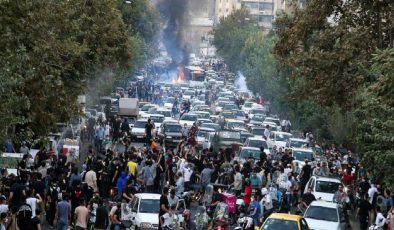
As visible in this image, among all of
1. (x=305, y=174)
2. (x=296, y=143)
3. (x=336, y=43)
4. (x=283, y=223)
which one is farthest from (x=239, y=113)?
(x=283, y=223)

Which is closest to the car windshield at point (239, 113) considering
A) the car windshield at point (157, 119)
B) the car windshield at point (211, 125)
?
the car windshield at point (157, 119)

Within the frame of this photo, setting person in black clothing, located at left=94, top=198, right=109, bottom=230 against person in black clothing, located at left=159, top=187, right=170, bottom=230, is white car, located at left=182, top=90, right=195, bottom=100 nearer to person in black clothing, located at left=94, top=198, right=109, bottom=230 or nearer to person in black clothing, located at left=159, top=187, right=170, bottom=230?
person in black clothing, located at left=159, top=187, right=170, bottom=230

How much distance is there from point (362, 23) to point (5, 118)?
22.8 m

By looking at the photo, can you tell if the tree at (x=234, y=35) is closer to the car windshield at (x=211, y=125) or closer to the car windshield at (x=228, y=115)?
the car windshield at (x=228, y=115)

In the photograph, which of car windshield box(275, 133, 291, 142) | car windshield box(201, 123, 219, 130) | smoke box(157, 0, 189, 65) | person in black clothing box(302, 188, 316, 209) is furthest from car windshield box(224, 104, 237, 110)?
smoke box(157, 0, 189, 65)

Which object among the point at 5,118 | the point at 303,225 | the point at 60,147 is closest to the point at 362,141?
Result: the point at 303,225

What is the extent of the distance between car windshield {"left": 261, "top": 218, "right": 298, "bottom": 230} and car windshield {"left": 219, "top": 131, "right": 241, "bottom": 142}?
27668 millimetres

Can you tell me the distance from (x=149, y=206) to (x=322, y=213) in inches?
179

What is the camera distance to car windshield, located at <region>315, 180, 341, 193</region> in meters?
40.2

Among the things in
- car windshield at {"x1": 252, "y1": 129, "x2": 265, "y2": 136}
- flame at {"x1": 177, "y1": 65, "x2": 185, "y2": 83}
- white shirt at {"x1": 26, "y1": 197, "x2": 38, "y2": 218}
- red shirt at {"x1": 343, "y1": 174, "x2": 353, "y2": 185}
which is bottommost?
flame at {"x1": 177, "y1": 65, "x2": 185, "y2": 83}

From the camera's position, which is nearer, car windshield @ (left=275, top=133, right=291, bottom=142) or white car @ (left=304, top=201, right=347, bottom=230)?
white car @ (left=304, top=201, right=347, bottom=230)

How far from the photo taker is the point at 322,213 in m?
33.6

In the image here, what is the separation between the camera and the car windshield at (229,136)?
56469 mm

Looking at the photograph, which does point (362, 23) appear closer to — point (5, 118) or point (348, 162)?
point (348, 162)
